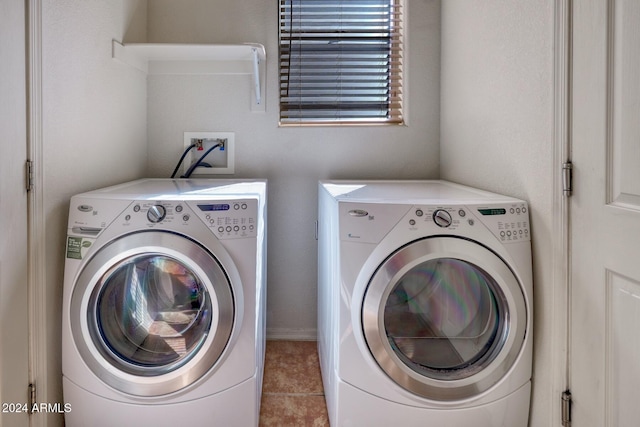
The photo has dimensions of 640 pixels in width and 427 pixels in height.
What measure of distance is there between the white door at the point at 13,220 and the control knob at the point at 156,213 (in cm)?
38

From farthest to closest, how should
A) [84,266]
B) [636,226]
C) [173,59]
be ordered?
[173,59] < [84,266] < [636,226]

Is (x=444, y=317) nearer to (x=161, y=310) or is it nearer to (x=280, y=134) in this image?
(x=161, y=310)

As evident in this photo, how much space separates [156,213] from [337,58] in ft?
4.70

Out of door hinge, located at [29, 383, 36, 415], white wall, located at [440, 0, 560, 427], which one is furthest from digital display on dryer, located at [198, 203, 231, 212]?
white wall, located at [440, 0, 560, 427]

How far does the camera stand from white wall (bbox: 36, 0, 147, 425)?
1233 millimetres

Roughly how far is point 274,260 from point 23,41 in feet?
4.55

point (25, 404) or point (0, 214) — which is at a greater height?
point (0, 214)

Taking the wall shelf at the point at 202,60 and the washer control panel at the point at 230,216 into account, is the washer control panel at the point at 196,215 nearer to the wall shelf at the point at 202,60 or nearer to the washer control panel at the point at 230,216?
the washer control panel at the point at 230,216

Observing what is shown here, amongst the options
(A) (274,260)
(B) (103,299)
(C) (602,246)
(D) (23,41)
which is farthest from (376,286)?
(D) (23,41)

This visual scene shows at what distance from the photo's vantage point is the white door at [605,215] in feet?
3.00

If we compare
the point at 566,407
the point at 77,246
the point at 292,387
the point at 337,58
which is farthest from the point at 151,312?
the point at 337,58

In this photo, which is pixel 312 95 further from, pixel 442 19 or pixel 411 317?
pixel 411 317

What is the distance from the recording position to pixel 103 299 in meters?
1.20

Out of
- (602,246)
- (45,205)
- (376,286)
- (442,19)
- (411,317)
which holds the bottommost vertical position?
(411,317)
